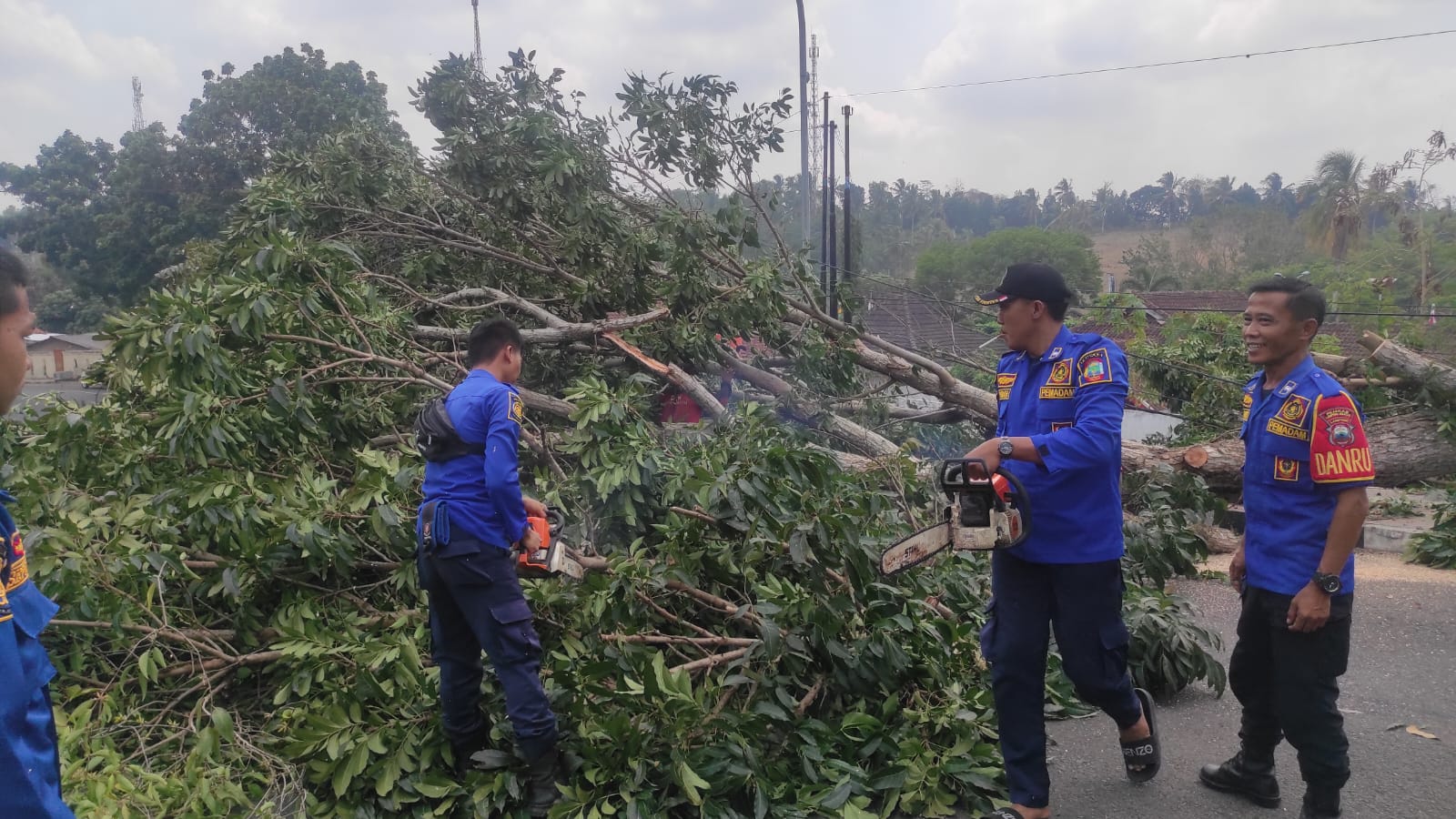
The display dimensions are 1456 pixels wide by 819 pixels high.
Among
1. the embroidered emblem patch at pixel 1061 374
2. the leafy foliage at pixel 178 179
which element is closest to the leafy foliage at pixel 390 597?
the embroidered emblem patch at pixel 1061 374

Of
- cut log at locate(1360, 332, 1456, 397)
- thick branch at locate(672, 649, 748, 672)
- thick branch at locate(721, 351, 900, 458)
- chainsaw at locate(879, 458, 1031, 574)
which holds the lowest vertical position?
thick branch at locate(672, 649, 748, 672)

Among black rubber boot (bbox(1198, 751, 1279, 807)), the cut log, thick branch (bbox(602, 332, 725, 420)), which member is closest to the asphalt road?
black rubber boot (bbox(1198, 751, 1279, 807))

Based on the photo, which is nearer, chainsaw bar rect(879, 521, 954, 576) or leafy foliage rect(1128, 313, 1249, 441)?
chainsaw bar rect(879, 521, 954, 576)

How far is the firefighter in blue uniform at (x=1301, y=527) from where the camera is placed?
249cm

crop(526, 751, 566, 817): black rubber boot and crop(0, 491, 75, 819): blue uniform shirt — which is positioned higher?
crop(0, 491, 75, 819): blue uniform shirt

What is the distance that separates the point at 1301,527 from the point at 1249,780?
0.87m

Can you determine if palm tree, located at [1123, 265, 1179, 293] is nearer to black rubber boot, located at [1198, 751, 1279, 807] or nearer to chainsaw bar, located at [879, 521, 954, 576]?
black rubber boot, located at [1198, 751, 1279, 807]

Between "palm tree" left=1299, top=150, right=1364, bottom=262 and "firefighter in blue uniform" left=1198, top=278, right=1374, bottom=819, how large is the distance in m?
27.2

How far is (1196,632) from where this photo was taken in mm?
3748

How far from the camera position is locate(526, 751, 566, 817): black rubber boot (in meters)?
2.93

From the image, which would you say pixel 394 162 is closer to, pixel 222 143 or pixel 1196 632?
pixel 1196 632

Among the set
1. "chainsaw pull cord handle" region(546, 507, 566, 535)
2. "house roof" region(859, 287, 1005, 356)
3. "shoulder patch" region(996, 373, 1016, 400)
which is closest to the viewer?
"shoulder patch" region(996, 373, 1016, 400)

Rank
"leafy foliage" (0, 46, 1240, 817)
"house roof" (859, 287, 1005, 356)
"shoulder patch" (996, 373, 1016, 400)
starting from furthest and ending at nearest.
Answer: "house roof" (859, 287, 1005, 356), "leafy foliage" (0, 46, 1240, 817), "shoulder patch" (996, 373, 1016, 400)

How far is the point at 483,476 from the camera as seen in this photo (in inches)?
120
